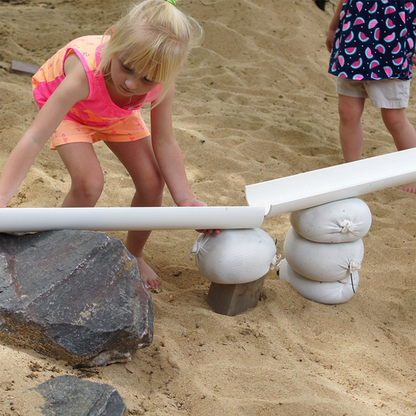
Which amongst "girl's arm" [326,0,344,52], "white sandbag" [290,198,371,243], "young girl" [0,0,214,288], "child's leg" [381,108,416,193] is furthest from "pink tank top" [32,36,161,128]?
"girl's arm" [326,0,344,52]

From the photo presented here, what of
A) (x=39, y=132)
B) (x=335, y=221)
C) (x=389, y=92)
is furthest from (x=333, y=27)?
(x=39, y=132)

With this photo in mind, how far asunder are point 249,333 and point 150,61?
1.05 m

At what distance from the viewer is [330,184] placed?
1.96m

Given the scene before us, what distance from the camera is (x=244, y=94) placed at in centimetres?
452

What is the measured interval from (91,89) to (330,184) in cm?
103

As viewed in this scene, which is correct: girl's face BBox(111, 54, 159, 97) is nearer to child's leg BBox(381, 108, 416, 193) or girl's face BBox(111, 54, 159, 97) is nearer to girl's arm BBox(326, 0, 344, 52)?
child's leg BBox(381, 108, 416, 193)

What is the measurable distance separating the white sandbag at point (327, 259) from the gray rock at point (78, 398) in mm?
1005

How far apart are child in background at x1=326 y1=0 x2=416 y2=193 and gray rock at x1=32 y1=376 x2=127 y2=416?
220 centimetres

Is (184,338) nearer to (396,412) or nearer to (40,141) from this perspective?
(396,412)

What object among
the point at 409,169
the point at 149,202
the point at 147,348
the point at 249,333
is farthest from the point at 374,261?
the point at 147,348

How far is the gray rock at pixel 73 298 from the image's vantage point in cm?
139

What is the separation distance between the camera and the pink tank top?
1.93 metres

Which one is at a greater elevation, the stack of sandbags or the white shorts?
the white shorts

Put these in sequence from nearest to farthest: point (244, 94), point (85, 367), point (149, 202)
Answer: point (85, 367), point (149, 202), point (244, 94)
